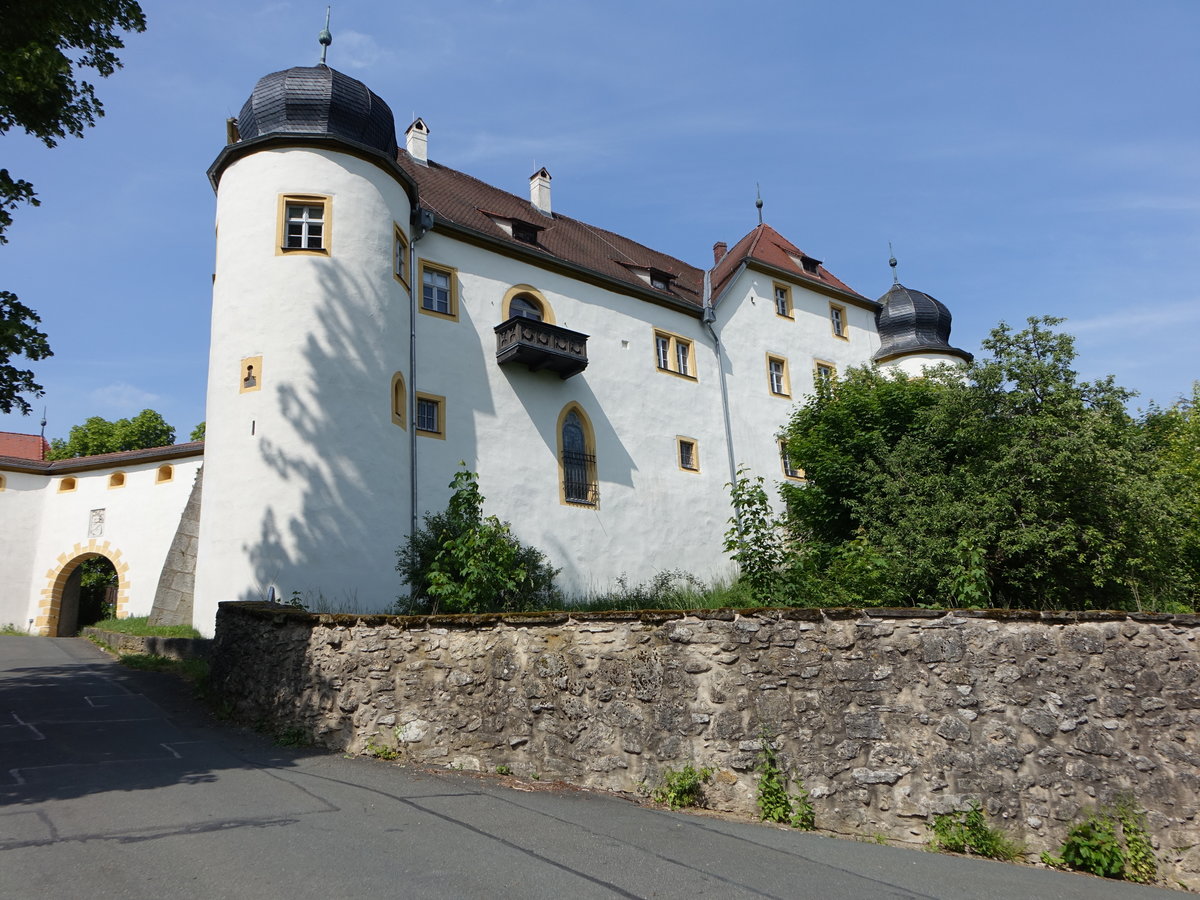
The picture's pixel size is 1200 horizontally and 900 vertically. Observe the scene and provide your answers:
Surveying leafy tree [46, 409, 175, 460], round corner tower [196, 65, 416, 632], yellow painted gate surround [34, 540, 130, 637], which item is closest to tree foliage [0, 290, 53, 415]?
round corner tower [196, 65, 416, 632]

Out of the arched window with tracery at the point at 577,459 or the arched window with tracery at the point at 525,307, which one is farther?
the arched window with tracery at the point at 525,307

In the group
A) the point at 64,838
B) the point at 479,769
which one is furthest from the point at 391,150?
the point at 64,838

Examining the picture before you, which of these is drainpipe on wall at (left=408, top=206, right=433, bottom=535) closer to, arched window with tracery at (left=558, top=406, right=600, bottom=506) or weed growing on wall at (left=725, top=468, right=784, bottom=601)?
arched window with tracery at (left=558, top=406, right=600, bottom=506)

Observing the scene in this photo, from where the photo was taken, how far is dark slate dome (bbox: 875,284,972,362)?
28.6m

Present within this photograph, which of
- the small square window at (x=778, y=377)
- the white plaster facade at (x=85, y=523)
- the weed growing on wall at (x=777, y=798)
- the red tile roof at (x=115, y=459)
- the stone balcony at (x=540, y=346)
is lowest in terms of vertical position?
the weed growing on wall at (x=777, y=798)

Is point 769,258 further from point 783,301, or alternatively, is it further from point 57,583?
point 57,583

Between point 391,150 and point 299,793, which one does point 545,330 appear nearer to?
point 391,150

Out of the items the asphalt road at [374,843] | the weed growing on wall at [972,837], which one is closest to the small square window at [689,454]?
the asphalt road at [374,843]

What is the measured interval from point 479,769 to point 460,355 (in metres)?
11.4

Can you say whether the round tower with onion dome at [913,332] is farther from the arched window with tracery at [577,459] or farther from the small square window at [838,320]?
the arched window with tracery at [577,459]

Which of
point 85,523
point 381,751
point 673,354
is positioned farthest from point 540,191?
point 381,751

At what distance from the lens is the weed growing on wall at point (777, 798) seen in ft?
23.8

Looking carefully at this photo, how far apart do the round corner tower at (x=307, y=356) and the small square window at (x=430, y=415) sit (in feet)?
1.99

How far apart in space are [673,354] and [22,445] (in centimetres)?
2688
